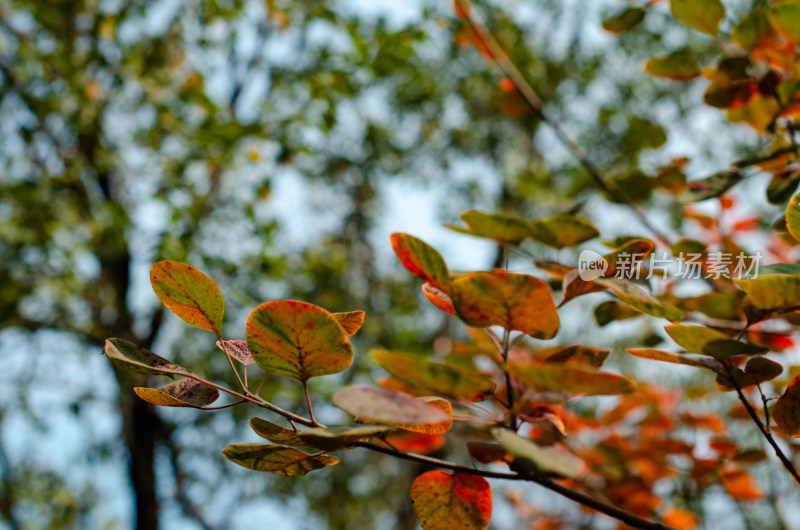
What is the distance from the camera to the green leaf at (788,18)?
417 mm

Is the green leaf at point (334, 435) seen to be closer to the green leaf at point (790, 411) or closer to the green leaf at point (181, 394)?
the green leaf at point (181, 394)

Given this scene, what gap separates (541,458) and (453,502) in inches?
4.8

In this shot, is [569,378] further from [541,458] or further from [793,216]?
[793,216]

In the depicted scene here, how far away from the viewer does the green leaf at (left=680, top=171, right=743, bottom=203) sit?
0.48m

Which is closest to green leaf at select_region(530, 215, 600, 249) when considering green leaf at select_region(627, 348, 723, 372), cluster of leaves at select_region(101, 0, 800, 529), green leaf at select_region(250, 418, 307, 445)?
cluster of leaves at select_region(101, 0, 800, 529)

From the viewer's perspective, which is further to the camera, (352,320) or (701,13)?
(701,13)

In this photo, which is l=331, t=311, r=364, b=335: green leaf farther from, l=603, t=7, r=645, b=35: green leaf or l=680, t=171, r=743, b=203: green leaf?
l=603, t=7, r=645, b=35: green leaf

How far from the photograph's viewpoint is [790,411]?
0.30 metres

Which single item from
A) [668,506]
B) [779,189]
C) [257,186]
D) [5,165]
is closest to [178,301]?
[779,189]

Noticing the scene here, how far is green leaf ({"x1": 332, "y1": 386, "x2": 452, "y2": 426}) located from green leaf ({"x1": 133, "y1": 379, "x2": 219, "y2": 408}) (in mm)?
94

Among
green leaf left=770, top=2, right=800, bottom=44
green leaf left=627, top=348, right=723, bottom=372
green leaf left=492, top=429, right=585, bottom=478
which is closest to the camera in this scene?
green leaf left=492, top=429, right=585, bottom=478

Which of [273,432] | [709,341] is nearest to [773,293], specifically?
[709,341]

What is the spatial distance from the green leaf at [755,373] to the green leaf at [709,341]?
0.04m

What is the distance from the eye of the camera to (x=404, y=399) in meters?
0.22
